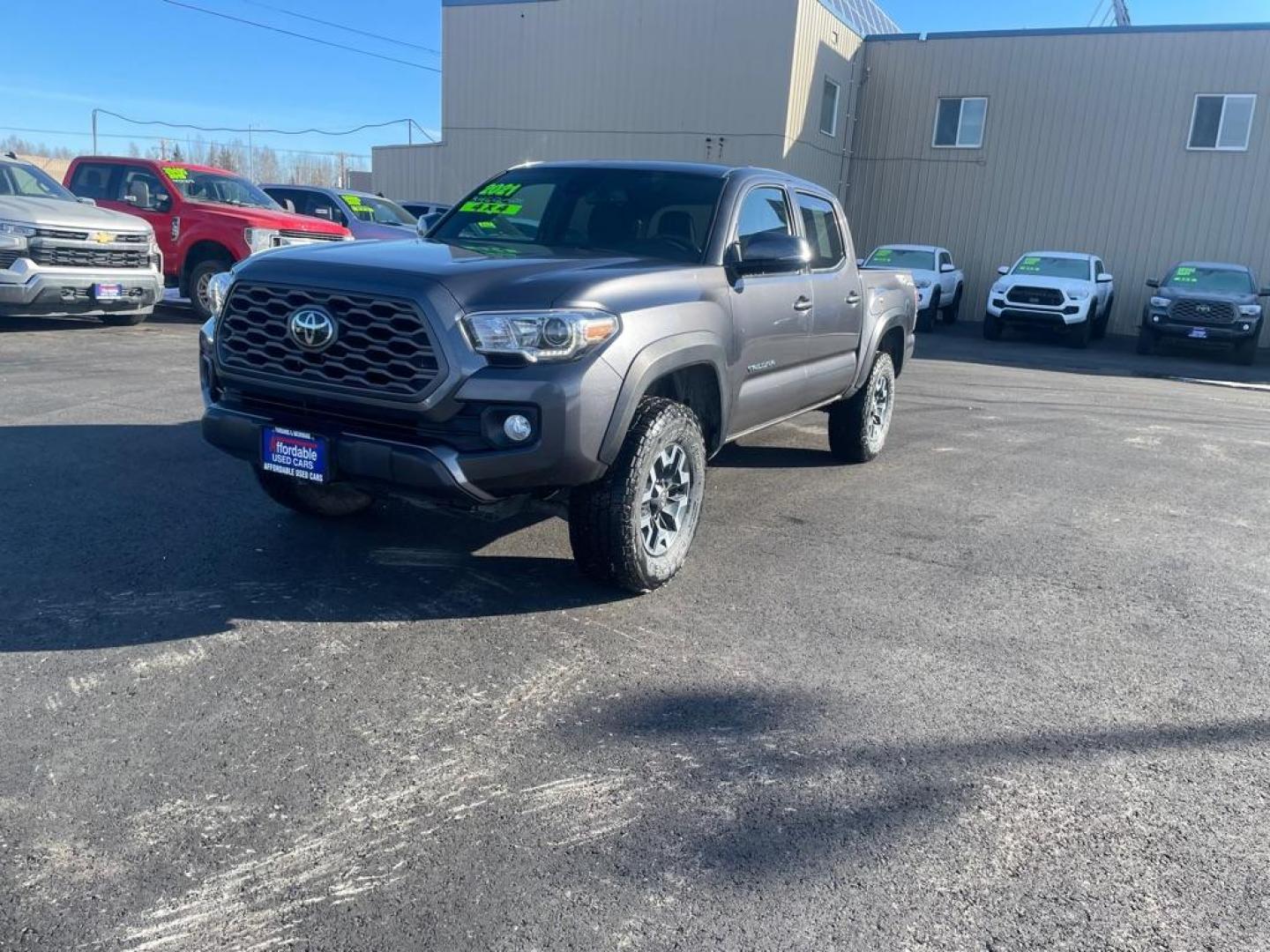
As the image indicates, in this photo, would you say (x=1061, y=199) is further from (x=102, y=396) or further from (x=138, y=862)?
(x=138, y=862)

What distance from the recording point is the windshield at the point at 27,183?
432 inches

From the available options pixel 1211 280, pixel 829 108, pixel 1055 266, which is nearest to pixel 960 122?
pixel 829 108

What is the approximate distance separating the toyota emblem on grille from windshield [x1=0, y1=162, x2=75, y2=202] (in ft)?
29.6

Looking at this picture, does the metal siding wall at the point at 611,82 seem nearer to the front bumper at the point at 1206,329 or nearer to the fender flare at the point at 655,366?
the front bumper at the point at 1206,329

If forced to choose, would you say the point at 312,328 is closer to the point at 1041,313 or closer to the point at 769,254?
the point at 769,254

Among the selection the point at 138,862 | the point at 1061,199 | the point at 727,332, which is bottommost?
the point at 138,862

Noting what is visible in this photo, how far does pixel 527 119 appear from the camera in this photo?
25.2 m

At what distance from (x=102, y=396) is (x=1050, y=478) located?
7058mm

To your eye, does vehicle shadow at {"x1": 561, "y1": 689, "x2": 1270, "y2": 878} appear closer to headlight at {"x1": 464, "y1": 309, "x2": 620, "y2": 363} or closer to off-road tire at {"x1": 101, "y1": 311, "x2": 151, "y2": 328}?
headlight at {"x1": 464, "y1": 309, "x2": 620, "y2": 363}

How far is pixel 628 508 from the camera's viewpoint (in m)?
3.99

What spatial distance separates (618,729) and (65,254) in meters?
9.84

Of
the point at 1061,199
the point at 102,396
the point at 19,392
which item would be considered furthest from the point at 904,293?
the point at 1061,199

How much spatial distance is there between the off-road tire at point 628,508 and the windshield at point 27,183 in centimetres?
975

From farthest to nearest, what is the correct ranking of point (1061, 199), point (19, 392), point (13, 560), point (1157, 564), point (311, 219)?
point (1061, 199) → point (311, 219) → point (19, 392) → point (1157, 564) → point (13, 560)
